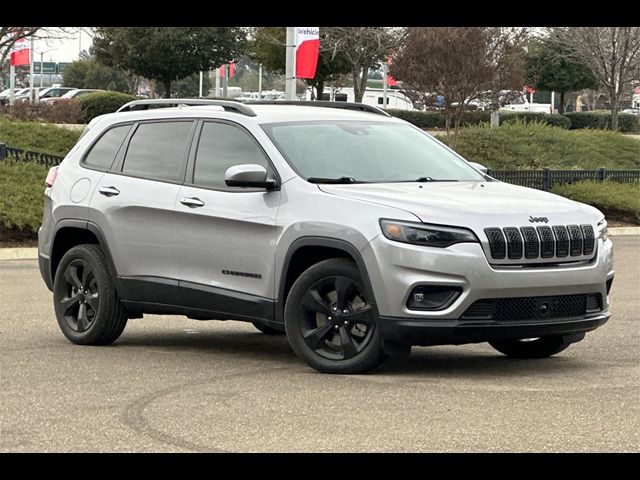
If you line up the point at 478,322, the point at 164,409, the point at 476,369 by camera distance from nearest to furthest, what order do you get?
the point at 164,409
the point at 478,322
the point at 476,369

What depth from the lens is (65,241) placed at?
446 inches

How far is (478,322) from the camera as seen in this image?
8.73 meters

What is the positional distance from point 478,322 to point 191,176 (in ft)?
8.47

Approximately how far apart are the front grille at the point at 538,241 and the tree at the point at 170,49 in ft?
152

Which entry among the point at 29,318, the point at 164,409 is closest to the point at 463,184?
the point at 164,409

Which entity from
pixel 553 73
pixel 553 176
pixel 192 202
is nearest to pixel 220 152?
pixel 192 202

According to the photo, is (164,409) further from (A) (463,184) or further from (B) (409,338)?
(A) (463,184)

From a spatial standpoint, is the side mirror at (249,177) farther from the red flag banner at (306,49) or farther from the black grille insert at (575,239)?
the red flag banner at (306,49)

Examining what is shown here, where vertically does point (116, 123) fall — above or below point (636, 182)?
above

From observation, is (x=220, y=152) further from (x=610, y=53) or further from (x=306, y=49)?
(x=610, y=53)

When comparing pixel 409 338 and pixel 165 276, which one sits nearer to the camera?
pixel 409 338

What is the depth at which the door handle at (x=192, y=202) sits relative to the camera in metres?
9.98

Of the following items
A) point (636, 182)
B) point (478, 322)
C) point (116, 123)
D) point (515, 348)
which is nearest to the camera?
point (478, 322)

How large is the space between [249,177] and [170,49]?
47030mm
